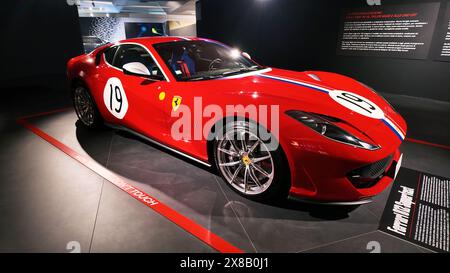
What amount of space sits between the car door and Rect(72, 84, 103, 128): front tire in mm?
351

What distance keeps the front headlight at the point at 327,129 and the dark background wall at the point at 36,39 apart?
28.9 ft

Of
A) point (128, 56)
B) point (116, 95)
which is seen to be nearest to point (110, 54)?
point (128, 56)

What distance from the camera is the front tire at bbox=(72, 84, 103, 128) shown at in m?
3.58

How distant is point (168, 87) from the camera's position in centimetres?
249

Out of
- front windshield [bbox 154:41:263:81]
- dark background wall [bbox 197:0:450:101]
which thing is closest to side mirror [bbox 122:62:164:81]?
front windshield [bbox 154:41:263:81]

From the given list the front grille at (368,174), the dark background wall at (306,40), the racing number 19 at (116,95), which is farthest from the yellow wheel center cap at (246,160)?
the dark background wall at (306,40)

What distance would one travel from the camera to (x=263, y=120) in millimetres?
1917

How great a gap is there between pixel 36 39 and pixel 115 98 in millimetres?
7700

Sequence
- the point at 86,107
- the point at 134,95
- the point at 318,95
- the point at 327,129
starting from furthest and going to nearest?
the point at 86,107 → the point at 134,95 → the point at 318,95 → the point at 327,129

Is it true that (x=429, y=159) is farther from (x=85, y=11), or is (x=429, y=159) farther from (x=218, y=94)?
(x=85, y=11)

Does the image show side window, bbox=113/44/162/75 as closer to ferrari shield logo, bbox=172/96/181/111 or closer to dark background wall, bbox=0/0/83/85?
ferrari shield logo, bbox=172/96/181/111

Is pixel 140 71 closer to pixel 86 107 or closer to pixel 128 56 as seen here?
pixel 128 56
